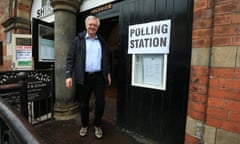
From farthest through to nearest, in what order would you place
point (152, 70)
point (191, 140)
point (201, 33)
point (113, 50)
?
point (113, 50), point (152, 70), point (191, 140), point (201, 33)

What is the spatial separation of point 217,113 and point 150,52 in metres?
1.10

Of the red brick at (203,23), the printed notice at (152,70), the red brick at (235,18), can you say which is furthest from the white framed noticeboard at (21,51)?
the red brick at (235,18)

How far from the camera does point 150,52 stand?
84.8 inches

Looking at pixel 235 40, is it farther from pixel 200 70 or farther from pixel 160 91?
pixel 160 91

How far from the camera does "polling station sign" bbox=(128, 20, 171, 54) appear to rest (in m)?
2.01

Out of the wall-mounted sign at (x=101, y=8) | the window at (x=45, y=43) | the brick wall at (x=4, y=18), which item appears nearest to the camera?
the wall-mounted sign at (x=101, y=8)

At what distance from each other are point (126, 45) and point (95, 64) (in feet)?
2.08

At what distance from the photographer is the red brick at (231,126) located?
1327 millimetres

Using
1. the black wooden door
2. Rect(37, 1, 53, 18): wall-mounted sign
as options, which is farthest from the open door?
the black wooden door

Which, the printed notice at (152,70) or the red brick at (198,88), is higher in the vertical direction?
the printed notice at (152,70)

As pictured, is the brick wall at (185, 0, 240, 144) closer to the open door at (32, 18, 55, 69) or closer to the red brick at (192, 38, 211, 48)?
the red brick at (192, 38, 211, 48)

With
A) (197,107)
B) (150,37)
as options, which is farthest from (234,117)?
(150,37)

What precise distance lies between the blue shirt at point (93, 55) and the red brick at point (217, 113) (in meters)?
1.44

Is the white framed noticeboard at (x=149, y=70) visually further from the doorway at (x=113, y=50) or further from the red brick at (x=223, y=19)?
the doorway at (x=113, y=50)
